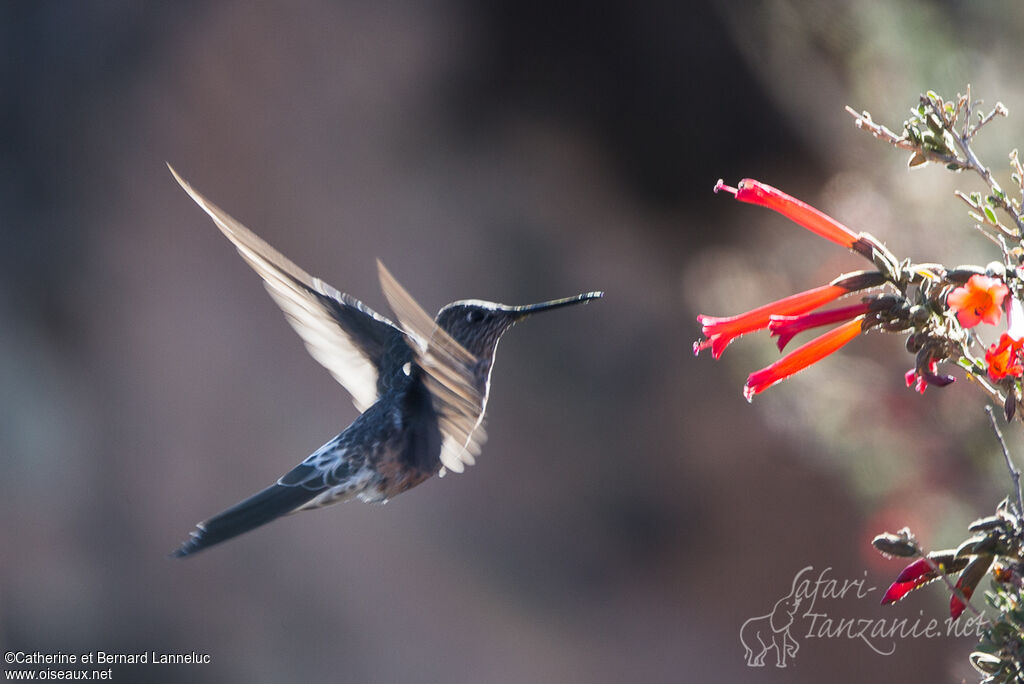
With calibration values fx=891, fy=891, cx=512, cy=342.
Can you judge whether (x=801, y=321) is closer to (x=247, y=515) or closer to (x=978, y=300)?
(x=978, y=300)

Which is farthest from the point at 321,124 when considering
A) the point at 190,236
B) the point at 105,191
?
the point at 105,191

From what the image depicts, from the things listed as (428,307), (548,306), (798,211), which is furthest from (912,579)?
(428,307)

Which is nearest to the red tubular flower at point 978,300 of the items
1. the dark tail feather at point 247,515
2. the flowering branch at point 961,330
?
the flowering branch at point 961,330

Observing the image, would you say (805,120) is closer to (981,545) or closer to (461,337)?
(461,337)

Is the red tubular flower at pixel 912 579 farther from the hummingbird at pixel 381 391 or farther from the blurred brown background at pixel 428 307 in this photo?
the blurred brown background at pixel 428 307

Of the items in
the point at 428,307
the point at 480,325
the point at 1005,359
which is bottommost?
the point at 1005,359

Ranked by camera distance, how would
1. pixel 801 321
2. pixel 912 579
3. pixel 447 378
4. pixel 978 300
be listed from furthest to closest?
pixel 447 378 → pixel 801 321 → pixel 912 579 → pixel 978 300
